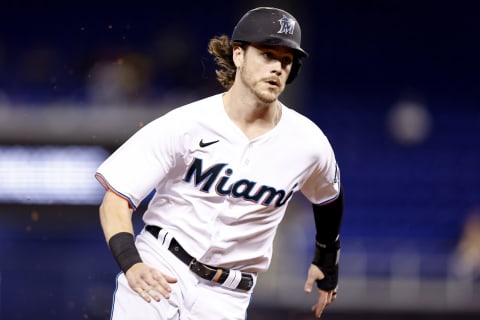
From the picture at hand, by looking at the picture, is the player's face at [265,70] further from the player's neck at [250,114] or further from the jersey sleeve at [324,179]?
the jersey sleeve at [324,179]

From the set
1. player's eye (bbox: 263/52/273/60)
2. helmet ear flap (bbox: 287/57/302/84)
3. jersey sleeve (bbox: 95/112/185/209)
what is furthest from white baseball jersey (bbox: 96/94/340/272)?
player's eye (bbox: 263/52/273/60)

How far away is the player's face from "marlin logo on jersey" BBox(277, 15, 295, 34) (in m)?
0.07

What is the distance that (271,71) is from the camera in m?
3.49

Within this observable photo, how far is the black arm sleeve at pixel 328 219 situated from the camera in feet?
13.2

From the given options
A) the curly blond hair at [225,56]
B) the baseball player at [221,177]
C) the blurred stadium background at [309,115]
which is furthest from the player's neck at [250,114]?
the blurred stadium background at [309,115]

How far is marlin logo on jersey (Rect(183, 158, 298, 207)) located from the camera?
354 cm

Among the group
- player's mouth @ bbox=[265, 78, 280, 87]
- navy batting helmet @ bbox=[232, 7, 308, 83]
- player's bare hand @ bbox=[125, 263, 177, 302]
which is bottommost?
player's bare hand @ bbox=[125, 263, 177, 302]

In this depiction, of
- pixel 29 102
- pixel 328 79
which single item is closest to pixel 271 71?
pixel 29 102

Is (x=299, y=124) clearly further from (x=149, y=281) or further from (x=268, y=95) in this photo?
(x=149, y=281)

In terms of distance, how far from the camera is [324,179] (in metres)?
3.85

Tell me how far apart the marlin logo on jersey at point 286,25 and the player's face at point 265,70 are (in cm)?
7

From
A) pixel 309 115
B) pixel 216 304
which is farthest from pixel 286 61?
pixel 309 115

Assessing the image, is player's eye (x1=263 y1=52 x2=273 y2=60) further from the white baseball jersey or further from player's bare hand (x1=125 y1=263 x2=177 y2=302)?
player's bare hand (x1=125 y1=263 x2=177 y2=302)

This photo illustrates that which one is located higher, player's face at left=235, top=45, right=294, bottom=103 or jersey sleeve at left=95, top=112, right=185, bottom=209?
player's face at left=235, top=45, right=294, bottom=103
